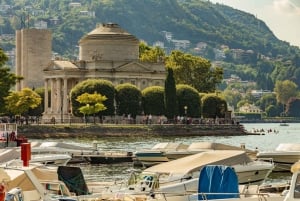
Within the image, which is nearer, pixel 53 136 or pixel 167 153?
pixel 167 153

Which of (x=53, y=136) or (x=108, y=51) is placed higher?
(x=108, y=51)

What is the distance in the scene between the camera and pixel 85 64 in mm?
143375

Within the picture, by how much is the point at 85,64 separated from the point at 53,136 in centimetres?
3863

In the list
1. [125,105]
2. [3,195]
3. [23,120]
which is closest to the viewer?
[3,195]

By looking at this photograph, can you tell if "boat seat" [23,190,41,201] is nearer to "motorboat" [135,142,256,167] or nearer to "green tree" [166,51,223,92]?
"motorboat" [135,142,256,167]

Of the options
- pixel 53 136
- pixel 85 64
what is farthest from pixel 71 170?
pixel 85 64

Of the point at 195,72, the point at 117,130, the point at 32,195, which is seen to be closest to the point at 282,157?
the point at 32,195

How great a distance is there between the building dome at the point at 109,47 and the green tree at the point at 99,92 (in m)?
16.6

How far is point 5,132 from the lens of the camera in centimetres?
5856

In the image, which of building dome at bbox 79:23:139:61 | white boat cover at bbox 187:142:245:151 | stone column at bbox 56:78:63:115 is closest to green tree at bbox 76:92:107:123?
stone column at bbox 56:78:63:115

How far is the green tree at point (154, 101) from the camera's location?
127750 millimetres

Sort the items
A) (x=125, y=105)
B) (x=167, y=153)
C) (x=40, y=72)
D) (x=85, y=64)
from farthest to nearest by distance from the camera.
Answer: (x=40, y=72), (x=85, y=64), (x=125, y=105), (x=167, y=153)

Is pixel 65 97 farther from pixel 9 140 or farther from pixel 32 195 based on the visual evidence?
pixel 32 195

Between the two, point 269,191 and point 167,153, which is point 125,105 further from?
point 269,191
